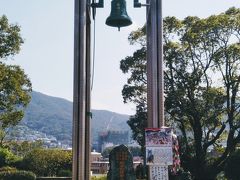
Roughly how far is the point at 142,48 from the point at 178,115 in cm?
356

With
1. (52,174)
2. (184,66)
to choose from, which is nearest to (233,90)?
(184,66)

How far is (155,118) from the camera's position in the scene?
6.49 meters

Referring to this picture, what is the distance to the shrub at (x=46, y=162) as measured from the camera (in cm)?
2198

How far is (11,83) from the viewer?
21734mm

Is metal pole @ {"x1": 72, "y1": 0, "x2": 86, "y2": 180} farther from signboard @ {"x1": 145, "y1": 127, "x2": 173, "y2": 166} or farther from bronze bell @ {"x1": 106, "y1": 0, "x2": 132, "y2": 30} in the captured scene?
signboard @ {"x1": 145, "y1": 127, "x2": 173, "y2": 166}

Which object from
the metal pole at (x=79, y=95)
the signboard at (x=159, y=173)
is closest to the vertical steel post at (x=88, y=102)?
the metal pole at (x=79, y=95)

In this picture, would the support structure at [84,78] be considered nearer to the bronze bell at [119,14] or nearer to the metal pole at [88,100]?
the metal pole at [88,100]

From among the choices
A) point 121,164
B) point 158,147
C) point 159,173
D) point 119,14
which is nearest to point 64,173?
point 121,164

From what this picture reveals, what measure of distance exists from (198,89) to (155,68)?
15.3 metres

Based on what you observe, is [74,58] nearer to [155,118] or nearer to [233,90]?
[155,118]

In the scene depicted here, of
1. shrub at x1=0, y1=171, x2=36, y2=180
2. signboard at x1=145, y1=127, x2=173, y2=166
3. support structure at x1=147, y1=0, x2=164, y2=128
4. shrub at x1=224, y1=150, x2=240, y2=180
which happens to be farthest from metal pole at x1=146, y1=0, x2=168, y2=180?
shrub at x1=0, y1=171, x2=36, y2=180

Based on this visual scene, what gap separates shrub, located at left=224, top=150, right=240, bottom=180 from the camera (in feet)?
59.0

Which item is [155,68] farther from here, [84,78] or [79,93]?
[79,93]

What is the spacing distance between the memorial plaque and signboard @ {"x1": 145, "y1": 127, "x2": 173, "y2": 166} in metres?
0.85
